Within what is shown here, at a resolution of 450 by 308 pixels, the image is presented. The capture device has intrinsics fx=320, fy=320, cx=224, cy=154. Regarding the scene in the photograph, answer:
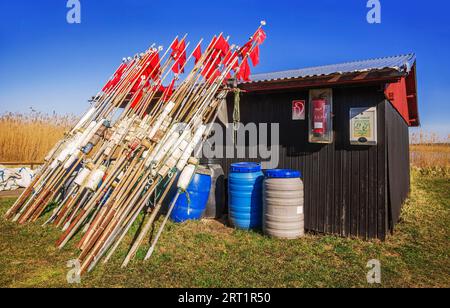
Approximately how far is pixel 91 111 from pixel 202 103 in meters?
3.08

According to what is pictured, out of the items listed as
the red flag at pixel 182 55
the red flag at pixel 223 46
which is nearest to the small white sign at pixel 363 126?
the red flag at pixel 223 46

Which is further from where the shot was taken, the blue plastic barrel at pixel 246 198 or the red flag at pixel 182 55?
the red flag at pixel 182 55

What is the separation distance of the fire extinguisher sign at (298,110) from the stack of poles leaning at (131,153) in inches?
65.0

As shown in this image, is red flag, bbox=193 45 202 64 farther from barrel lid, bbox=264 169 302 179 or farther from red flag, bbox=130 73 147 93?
barrel lid, bbox=264 169 302 179

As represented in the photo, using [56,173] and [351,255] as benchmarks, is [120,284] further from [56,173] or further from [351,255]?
[56,173]

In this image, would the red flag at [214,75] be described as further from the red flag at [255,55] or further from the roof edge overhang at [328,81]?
the red flag at [255,55]

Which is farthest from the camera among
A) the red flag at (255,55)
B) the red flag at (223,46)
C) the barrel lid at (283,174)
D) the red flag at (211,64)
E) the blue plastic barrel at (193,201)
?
the red flag at (223,46)

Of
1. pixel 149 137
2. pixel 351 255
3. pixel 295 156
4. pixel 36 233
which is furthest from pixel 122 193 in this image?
pixel 351 255

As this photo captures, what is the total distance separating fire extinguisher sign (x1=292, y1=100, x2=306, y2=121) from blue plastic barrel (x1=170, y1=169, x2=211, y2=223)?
97.6 inches

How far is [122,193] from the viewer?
5875 millimetres

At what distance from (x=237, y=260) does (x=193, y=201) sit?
2.30 meters

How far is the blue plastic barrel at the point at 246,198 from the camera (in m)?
6.90

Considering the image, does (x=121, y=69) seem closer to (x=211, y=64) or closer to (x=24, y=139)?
(x=211, y=64)

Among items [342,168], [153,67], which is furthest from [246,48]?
[342,168]
